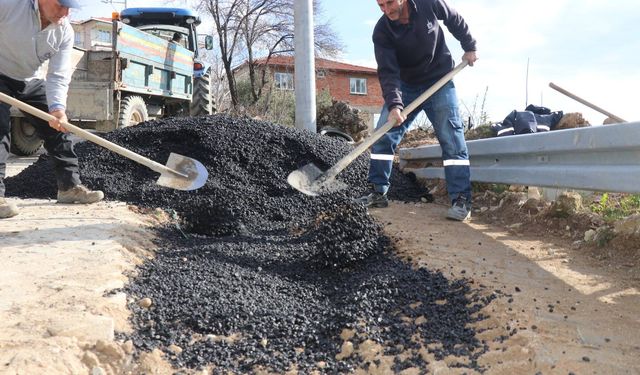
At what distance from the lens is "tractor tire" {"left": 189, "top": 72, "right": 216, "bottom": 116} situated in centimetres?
1256

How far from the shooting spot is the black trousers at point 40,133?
427 cm

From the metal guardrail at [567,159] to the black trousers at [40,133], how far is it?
3.58m

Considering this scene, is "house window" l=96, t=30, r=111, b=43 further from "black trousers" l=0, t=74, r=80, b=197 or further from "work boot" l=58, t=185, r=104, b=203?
"work boot" l=58, t=185, r=104, b=203

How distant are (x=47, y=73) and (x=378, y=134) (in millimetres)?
2718

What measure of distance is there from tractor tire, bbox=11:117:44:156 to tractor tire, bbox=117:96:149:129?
1.60 meters

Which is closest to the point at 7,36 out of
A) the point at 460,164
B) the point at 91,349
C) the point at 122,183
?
the point at 122,183

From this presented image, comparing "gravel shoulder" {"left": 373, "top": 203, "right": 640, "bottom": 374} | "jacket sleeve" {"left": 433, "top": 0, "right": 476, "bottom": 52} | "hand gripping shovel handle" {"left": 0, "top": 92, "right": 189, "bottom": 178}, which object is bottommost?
"gravel shoulder" {"left": 373, "top": 203, "right": 640, "bottom": 374}

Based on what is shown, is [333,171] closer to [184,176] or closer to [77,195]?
[184,176]

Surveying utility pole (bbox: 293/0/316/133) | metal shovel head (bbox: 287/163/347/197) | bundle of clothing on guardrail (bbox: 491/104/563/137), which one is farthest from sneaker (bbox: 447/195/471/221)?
utility pole (bbox: 293/0/316/133)

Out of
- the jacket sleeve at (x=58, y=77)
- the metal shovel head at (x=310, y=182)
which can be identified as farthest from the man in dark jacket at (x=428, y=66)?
Answer: the jacket sleeve at (x=58, y=77)

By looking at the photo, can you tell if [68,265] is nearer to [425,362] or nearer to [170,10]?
[425,362]

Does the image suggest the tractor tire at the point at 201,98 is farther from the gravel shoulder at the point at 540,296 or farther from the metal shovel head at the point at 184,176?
the gravel shoulder at the point at 540,296

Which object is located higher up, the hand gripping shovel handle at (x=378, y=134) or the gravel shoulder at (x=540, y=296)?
the hand gripping shovel handle at (x=378, y=134)

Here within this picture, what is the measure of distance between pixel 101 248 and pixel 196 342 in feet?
3.98
